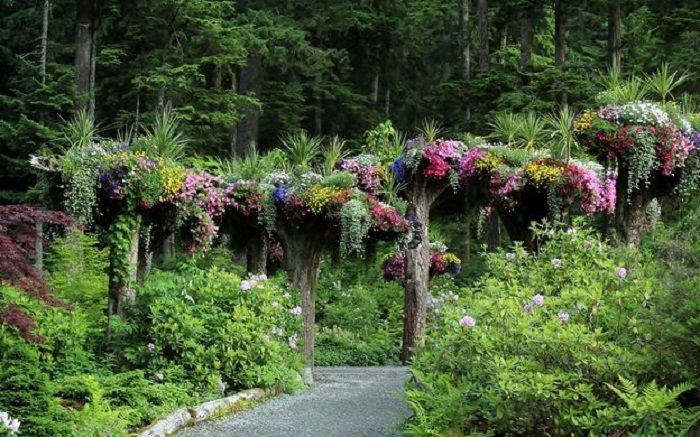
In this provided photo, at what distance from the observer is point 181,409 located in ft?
23.7

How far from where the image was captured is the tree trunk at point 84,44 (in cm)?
1512

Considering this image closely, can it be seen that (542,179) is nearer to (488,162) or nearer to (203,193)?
(488,162)

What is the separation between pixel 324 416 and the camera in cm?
772

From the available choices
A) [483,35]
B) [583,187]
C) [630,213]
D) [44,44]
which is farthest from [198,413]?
[483,35]

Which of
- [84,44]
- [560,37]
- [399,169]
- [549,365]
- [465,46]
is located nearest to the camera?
[549,365]

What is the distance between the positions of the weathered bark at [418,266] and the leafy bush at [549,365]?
19.2 feet

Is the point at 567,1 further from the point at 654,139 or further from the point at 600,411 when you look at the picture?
the point at 600,411

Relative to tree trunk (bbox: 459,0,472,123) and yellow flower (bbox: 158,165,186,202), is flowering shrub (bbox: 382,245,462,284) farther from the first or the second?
yellow flower (bbox: 158,165,186,202)

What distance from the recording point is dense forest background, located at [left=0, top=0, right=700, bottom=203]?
17.0 metres

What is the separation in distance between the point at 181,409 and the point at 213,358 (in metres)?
1.38

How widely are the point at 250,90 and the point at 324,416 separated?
49.5ft

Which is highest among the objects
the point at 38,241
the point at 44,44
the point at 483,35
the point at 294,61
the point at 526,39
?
the point at 483,35

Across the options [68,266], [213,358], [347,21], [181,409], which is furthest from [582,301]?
[347,21]

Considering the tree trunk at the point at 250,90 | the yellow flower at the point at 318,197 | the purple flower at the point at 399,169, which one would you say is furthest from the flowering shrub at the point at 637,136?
the tree trunk at the point at 250,90
